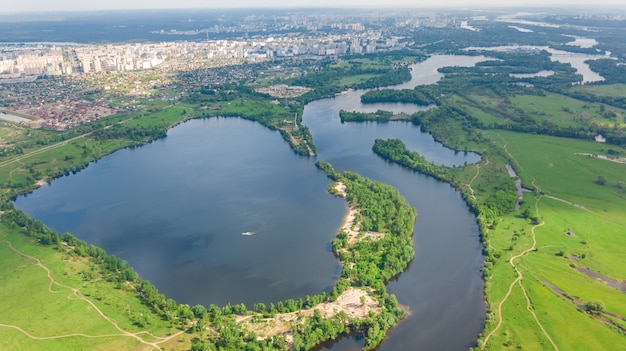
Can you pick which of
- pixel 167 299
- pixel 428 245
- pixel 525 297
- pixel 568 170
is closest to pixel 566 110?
pixel 568 170

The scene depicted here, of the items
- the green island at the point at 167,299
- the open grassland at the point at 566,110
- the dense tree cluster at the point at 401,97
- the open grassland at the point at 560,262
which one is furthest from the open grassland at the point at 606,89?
the green island at the point at 167,299

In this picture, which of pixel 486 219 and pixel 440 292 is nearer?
pixel 440 292

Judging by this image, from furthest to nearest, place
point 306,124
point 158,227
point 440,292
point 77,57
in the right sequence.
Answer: point 77,57 → point 306,124 → point 158,227 → point 440,292

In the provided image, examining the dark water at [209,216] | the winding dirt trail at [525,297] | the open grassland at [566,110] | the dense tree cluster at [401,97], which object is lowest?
the winding dirt trail at [525,297]

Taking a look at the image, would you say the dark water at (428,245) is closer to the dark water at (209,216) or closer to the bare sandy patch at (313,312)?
the bare sandy patch at (313,312)

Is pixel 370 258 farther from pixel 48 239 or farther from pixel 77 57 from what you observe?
pixel 77 57

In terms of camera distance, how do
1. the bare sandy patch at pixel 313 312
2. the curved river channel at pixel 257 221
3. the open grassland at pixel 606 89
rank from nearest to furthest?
the bare sandy patch at pixel 313 312 → the curved river channel at pixel 257 221 → the open grassland at pixel 606 89

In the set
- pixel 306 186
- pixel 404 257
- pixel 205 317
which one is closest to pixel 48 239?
pixel 205 317

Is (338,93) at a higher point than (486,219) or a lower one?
higher
